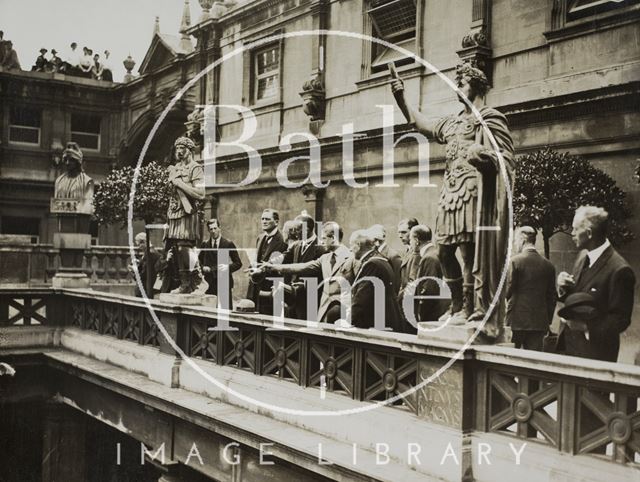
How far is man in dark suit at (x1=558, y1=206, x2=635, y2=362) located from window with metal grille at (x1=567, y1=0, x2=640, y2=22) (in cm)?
617

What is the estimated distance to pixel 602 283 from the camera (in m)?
5.43

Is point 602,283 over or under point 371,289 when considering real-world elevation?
over

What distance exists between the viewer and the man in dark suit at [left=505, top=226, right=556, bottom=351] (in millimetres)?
7562

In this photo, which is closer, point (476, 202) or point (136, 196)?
point (476, 202)

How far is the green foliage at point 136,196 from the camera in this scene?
907 inches

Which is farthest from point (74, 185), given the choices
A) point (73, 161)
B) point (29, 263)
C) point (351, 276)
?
point (351, 276)

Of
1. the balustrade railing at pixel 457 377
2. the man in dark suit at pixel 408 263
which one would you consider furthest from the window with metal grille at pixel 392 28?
the balustrade railing at pixel 457 377

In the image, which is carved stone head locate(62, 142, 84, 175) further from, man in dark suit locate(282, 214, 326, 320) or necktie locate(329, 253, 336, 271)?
necktie locate(329, 253, 336, 271)

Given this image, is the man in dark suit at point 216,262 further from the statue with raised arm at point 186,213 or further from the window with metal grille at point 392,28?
the window with metal grille at point 392,28

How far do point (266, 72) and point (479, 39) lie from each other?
8.48m

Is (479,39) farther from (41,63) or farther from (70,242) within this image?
(41,63)

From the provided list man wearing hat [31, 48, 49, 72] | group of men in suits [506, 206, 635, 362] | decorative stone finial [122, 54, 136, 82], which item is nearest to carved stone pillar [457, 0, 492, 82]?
group of men in suits [506, 206, 635, 362]

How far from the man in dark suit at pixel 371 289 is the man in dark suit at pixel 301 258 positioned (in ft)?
4.15

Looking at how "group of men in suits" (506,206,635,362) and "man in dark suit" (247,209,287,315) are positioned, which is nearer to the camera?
"group of men in suits" (506,206,635,362)
